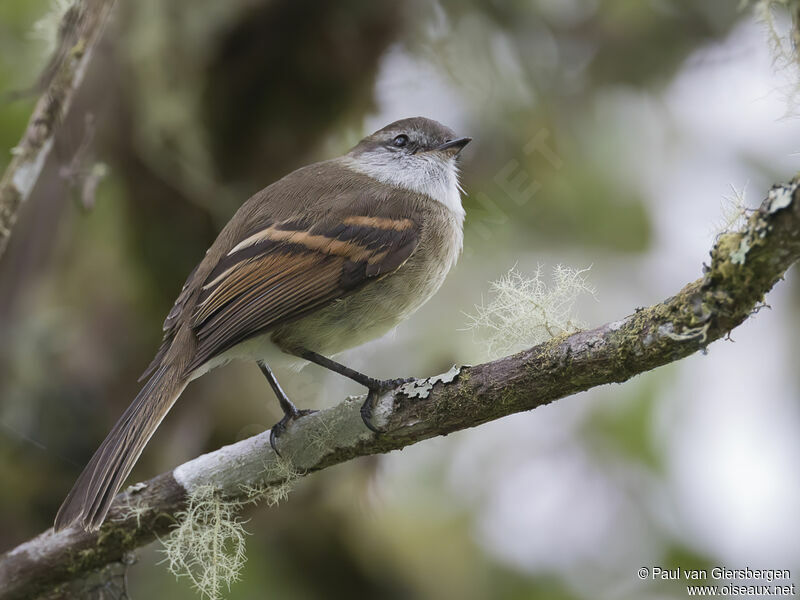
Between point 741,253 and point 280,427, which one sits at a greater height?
point 280,427

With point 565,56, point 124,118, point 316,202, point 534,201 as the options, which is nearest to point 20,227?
point 124,118

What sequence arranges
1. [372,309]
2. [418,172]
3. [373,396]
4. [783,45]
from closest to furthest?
[783,45]
[373,396]
[372,309]
[418,172]

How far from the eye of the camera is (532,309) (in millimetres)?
2250

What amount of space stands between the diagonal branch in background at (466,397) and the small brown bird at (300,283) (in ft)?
0.41

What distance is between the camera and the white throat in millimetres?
3547

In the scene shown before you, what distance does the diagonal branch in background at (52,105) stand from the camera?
2861 mm

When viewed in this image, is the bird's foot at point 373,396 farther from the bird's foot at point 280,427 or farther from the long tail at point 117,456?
the long tail at point 117,456

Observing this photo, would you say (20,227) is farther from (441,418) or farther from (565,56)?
(565,56)


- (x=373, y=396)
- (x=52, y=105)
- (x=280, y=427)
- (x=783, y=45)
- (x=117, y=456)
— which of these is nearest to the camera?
(x=783, y=45)

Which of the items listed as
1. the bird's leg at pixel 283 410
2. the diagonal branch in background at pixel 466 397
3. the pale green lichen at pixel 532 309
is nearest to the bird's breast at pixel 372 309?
the bird's leg at pixel 283 410

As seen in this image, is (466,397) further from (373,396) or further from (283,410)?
(283,410)

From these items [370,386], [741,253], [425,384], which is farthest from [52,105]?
[741,253]

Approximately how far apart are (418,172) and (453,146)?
0.75 ft

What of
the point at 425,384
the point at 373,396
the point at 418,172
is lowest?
the point at 425,384
